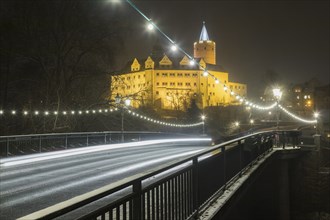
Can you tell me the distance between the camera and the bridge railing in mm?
3259

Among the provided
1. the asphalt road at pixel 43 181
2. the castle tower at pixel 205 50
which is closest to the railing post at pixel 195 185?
the asphalt road at pixel 43 181

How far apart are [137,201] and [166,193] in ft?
3.66

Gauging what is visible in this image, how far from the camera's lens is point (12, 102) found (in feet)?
99.8

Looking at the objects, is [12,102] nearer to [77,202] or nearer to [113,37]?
[113,37]

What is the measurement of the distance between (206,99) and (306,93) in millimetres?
30640

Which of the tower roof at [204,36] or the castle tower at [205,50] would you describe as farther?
the tower roof at [204,36]

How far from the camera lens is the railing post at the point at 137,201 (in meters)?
4.18

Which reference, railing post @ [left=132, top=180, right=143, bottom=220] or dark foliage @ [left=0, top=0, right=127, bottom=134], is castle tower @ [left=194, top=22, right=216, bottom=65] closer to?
dark foliage @ [left=0, top=0, right=127, bottom=134]

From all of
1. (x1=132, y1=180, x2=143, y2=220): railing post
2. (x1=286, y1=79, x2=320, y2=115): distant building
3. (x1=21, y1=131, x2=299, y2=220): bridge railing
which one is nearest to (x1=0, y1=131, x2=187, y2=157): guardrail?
(x1=21, y1=131, x2=299, y2=220): bridge railing

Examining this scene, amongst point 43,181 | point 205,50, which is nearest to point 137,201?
point 43,181

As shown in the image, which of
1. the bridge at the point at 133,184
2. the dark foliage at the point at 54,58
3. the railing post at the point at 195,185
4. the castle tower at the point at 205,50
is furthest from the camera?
the castle tower at the point at 205,50

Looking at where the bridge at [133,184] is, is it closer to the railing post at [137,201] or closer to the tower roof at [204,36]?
the railing post at [137,201]

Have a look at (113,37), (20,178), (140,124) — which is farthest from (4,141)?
(140,124)

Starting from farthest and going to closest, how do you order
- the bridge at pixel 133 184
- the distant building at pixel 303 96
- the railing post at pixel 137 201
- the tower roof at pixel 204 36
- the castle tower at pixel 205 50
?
the tower roof at pixel 204 36
the castle tower at pixel 205 50
the distant building at pixel 303 96
the railing post at pixel 137 201
the bridge at pixel 133 184
